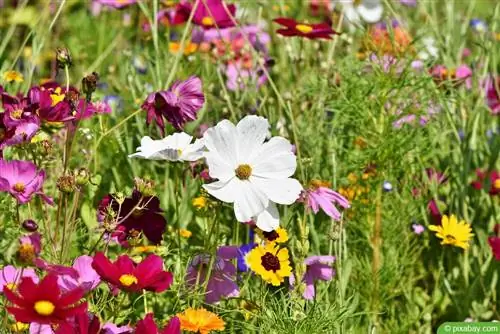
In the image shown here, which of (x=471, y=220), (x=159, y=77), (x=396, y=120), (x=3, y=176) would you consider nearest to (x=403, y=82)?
(x=396, y=120)

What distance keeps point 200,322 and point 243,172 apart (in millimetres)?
196

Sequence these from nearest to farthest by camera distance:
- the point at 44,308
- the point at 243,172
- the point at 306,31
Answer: the point at 44,308 < the point at 243,172 < the point at 306,31

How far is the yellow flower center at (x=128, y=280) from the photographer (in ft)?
3.49

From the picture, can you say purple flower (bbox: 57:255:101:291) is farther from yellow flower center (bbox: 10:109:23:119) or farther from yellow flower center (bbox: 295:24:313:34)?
yellow flower center (bbox: 295:24:313:34)

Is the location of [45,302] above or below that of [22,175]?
below

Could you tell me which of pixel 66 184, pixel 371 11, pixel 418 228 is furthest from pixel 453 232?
pixel 371 11

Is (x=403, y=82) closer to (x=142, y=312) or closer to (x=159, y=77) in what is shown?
(x=159, y=77)

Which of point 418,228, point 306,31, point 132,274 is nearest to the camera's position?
point 132,274

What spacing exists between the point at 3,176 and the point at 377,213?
2.25 ft

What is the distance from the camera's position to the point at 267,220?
1.18m

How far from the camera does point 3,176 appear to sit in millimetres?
1245

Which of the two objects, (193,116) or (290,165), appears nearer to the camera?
(290,165)

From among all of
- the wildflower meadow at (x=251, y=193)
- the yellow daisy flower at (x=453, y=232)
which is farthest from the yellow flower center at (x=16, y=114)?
the yellow daisy flower at (x=453, y=232)

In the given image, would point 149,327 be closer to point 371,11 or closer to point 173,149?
point 173,149
